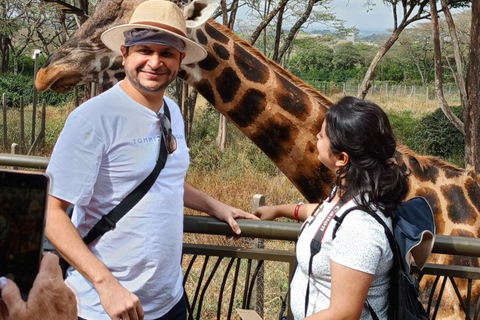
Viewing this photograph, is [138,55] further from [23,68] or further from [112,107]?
[23,68]

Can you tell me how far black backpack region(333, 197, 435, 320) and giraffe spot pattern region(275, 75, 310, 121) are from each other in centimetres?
172

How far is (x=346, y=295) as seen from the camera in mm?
1709

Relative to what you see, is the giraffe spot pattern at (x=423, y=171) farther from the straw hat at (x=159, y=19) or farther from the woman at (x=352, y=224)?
the straw hat at (x=159, y=19)

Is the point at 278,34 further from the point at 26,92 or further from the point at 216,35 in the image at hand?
the point at 26,92

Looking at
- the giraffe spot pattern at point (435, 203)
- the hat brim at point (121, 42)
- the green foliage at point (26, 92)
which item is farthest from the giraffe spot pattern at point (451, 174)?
the green foliage at point (26, 92)

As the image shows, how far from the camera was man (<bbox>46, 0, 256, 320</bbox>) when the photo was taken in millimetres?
1868

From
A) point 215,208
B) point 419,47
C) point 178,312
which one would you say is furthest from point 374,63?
point 419,47

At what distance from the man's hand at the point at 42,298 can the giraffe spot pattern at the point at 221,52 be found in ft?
9.51

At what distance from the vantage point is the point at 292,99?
360 cm

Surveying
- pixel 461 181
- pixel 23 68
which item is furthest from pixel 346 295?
pixel 23 68

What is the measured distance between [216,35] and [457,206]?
6.52 ft

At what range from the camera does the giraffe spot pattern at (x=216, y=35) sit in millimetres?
3779

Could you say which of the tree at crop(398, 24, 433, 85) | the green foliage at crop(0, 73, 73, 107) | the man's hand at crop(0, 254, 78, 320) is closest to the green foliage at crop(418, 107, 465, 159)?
the green foliage at crop(0, 73, 73, 107)

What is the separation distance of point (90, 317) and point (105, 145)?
0.65m
